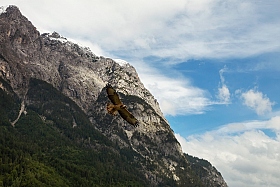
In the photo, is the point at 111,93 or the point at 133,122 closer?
the point at 111,93

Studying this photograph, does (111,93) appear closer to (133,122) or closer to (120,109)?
(120,109)

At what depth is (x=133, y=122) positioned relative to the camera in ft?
83.1

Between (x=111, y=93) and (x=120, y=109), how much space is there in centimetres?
134

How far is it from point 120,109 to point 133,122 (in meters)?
1.90

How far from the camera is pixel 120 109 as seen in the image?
23.9 metres

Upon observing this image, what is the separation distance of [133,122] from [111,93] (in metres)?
3.17

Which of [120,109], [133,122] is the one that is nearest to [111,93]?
[120,109]

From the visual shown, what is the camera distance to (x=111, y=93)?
2331 centimetres
